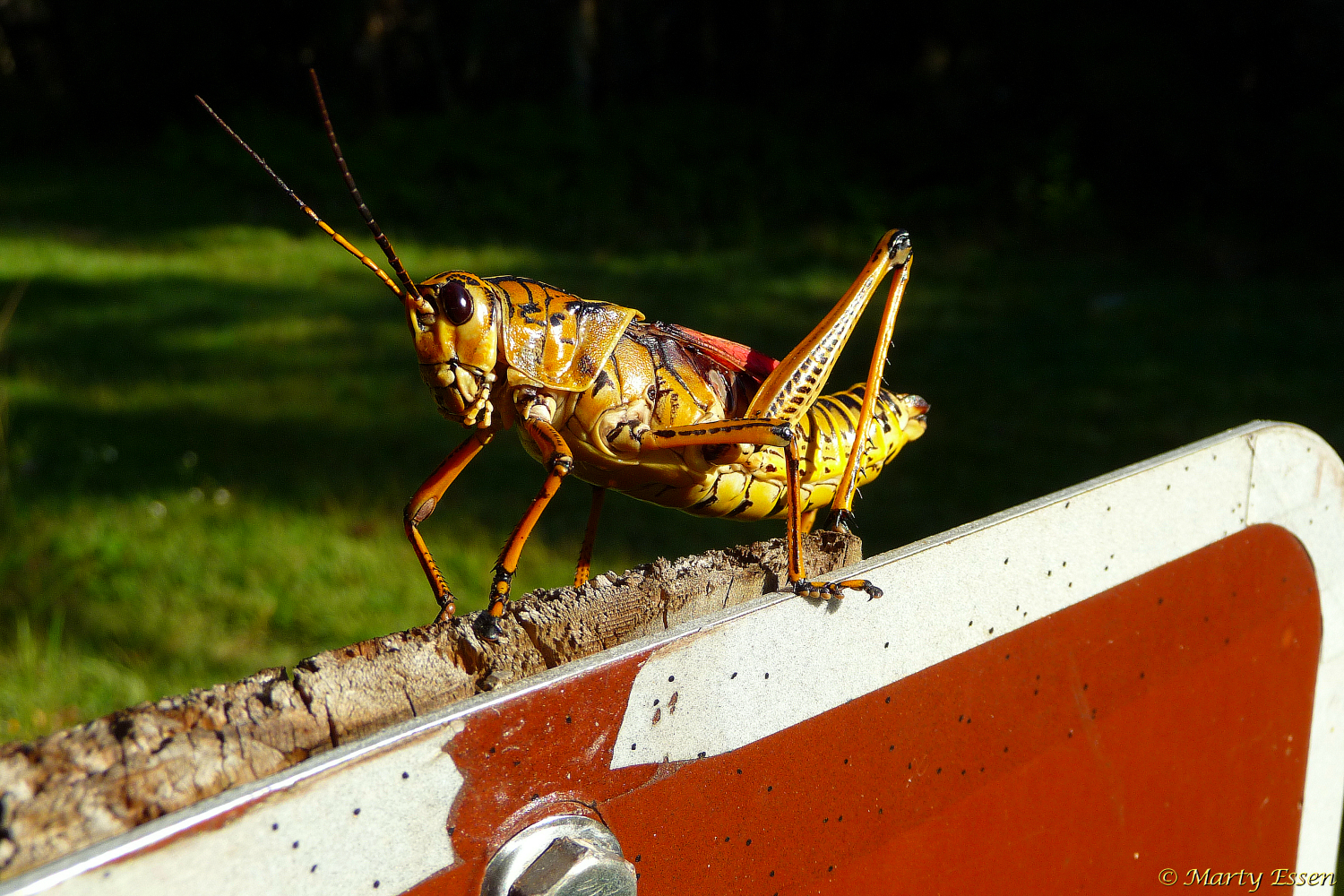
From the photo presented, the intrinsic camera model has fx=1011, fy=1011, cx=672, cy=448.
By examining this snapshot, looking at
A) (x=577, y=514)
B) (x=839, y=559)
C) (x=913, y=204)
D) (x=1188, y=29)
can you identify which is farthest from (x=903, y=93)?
(x=839, y=559)

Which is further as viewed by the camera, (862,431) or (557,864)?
(862,431)

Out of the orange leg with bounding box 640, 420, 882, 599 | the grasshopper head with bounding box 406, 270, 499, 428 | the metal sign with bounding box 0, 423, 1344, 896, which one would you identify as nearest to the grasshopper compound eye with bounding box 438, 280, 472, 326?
the grasshopper head with bounding box 406, 270, 499, 428

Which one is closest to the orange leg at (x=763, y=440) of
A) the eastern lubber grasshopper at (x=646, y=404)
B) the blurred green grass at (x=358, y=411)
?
the eastern lubber grasshopper at (x=646, y=404)

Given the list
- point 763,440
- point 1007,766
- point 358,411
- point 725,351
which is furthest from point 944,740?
point 358,411

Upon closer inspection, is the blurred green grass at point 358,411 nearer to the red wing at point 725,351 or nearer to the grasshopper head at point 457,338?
the red wing at point 725,351

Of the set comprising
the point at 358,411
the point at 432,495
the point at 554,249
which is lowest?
the point at 358,411

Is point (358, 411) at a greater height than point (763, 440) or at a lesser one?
lesser

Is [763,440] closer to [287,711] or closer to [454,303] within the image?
[454,303]
